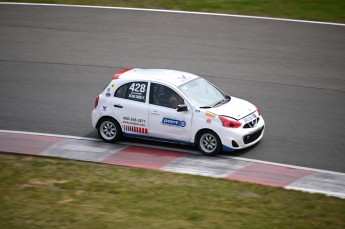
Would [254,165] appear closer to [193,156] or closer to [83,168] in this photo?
[193,156]

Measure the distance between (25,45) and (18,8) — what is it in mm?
3975

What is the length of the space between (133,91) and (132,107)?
0.38 metres

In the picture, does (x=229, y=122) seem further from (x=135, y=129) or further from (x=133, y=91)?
(x=133, y=91)

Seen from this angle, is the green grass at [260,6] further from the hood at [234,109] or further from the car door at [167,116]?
the car door at [167,116]

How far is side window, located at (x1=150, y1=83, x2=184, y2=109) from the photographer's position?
565 inches

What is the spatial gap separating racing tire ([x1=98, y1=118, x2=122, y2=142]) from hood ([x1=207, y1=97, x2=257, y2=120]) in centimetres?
239

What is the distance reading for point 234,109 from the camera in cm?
1435

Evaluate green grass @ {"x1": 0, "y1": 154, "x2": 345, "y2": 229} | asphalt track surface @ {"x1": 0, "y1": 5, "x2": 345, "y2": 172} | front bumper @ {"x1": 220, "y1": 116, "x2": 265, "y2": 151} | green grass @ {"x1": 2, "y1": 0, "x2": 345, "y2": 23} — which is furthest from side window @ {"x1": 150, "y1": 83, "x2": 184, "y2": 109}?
green grass @ {"x1": 2, "y1": 0, "x2": 345, "y2": 23}

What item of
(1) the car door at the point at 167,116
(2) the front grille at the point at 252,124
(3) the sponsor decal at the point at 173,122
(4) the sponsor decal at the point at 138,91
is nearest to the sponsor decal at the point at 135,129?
(1) the car door at the point at 167,116

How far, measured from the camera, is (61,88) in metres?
18.5

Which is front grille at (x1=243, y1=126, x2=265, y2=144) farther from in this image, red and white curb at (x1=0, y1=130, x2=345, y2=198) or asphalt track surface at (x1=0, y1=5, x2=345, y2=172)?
red and white curb at (x1=0, y1=130, x2=345, y2=198)

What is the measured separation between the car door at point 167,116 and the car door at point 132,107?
0.18m

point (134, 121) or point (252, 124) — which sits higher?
point (252, 124)

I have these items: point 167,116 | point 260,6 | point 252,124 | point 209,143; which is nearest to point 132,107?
point 167,116
